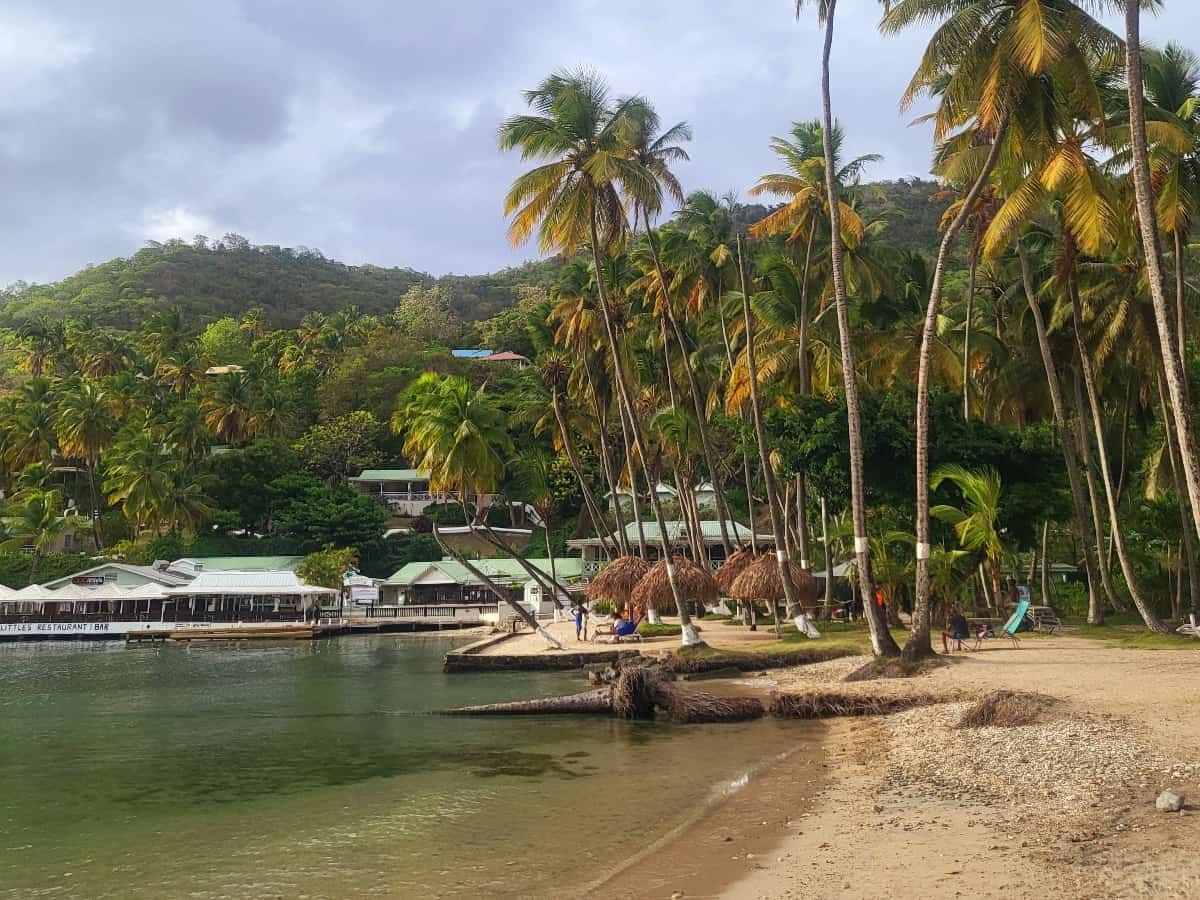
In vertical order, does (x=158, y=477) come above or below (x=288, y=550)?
above

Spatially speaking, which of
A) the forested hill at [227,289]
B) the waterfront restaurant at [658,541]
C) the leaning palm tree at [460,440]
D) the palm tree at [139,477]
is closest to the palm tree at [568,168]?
the leaning palm tree at [460,440]

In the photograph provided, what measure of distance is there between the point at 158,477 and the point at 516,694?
45.8 metres

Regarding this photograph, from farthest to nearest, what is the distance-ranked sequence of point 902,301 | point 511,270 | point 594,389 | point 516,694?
point 511,270 < point 594,389 < point 902,301 < point 516,694

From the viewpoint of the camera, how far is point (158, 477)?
192 feet

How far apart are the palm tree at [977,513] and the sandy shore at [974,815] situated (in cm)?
767

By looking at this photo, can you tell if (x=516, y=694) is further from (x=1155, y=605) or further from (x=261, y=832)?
(x=1155, y=605)

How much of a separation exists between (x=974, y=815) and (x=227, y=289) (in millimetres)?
137382

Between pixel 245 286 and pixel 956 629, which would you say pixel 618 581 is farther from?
pixel 245 286

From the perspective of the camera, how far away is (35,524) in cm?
5441

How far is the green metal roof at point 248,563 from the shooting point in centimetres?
5678

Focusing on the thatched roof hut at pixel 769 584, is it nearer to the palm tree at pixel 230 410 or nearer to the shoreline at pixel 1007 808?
the shoreline at pixel 1007 808

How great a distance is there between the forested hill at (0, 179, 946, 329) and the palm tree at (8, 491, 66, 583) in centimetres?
5582

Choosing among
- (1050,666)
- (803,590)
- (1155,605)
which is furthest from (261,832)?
(1155,605)

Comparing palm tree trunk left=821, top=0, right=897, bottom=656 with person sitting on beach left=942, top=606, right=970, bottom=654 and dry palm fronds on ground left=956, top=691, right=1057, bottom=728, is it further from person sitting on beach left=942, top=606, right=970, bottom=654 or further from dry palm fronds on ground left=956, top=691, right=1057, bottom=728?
dry palm fronds on ground left=956, top=691, right=1057, bottom=728
